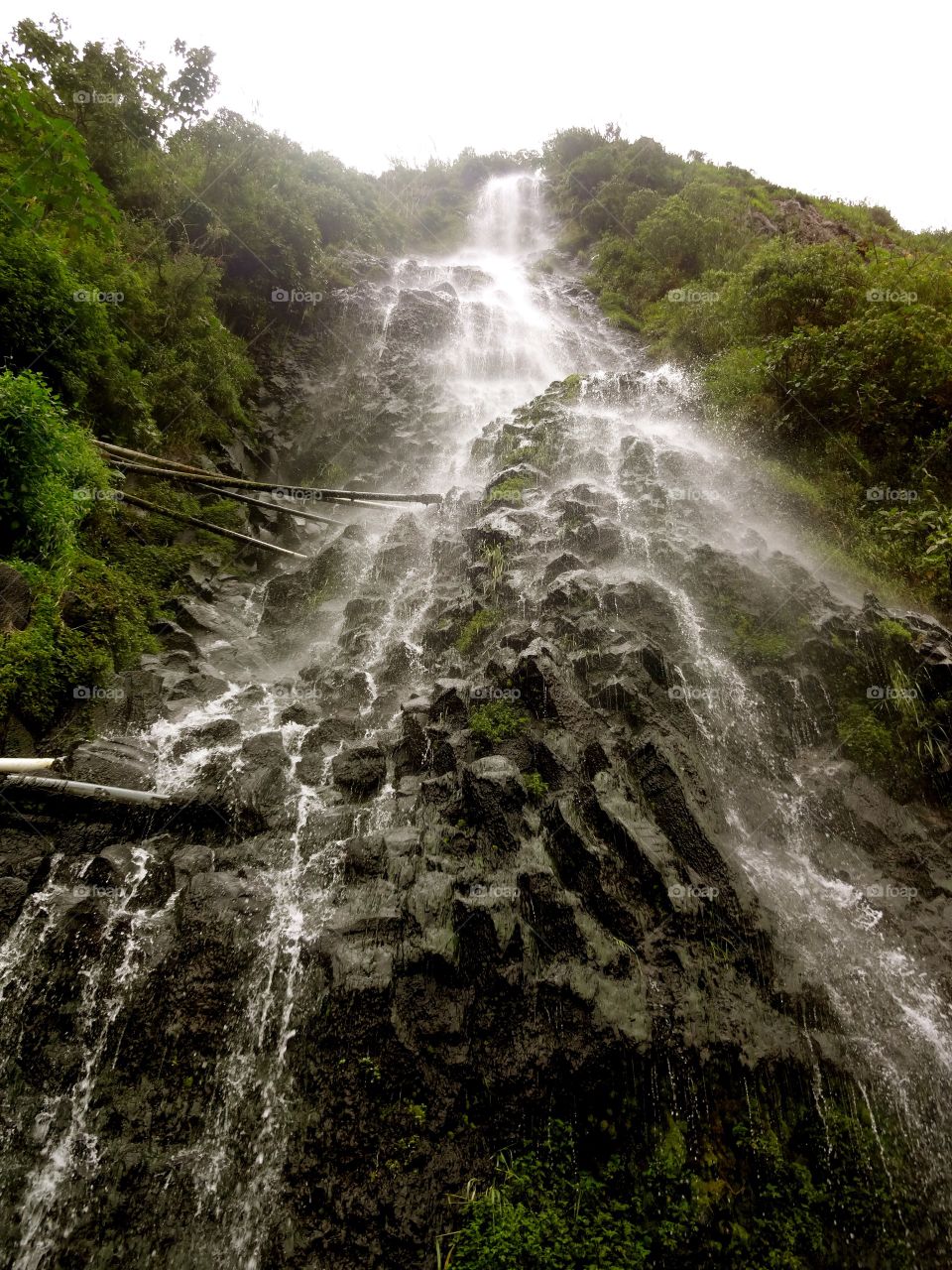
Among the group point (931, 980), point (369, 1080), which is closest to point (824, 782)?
point (931, 980)

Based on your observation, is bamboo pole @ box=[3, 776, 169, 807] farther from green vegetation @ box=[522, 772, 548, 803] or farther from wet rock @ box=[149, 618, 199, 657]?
green vegetation @ box=[522, 772, 548, 803]

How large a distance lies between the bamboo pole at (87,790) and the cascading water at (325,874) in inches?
16.1

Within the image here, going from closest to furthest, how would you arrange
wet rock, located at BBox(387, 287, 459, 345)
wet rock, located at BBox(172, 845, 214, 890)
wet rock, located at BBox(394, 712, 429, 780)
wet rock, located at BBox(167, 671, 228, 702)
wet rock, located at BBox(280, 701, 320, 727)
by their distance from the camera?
wet rock, located at BBox(172, 845, 214, 890), wet rock, located at BBox(394, 712, 429, 780), wet rock, located at BBox(280, 701, 320, 727), wet rock, located at BBox(167, 671, 228, 702), wet rock, located at BBox(387, 287, 459, 345)

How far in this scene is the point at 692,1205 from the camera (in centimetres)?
438

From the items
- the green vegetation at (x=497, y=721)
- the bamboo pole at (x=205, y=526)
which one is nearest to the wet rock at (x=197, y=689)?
the bamboo pole at (x=205, y=526)

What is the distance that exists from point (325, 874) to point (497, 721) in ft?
8.77

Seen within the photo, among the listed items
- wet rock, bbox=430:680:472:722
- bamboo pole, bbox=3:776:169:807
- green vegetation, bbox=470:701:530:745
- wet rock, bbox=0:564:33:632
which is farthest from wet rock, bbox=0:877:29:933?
green vegetation, bbox=470:701:530:745

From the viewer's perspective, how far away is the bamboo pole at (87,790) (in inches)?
226

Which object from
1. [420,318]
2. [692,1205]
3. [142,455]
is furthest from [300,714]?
[420,318]

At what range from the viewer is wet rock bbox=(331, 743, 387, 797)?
22.6 feet

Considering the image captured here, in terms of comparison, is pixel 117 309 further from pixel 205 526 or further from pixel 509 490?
pixel 509 490

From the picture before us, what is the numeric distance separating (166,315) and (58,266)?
467cm

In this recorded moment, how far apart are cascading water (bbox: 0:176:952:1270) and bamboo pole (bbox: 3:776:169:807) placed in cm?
41

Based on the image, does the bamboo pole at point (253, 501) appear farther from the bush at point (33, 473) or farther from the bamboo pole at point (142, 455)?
the bush at point (33, 473)
